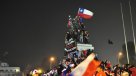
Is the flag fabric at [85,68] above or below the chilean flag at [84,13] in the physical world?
below

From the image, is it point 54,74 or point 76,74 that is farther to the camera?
point 54,74

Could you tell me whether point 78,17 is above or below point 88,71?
above

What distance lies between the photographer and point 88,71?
624 cm

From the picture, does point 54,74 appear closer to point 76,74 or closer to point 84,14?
point 76,74

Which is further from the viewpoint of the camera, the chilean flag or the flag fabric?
the chilean flag

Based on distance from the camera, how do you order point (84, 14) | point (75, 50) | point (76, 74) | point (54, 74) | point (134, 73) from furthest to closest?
point (84, 14) < point (75, 50) < point (54, 74) < point (134, 73) < point (76, 74)

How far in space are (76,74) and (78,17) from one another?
27632 millimetres

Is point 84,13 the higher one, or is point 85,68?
point 84,13

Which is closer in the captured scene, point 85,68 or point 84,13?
point 85,68

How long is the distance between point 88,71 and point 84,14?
1189 inches

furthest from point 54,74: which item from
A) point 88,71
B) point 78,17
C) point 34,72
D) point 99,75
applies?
point 78,17

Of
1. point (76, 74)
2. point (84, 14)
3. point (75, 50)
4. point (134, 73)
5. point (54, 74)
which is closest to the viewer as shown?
point (76, 74)

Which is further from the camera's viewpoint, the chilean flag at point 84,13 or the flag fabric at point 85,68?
the chilean flag at point 84,13

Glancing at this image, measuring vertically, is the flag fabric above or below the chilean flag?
below
